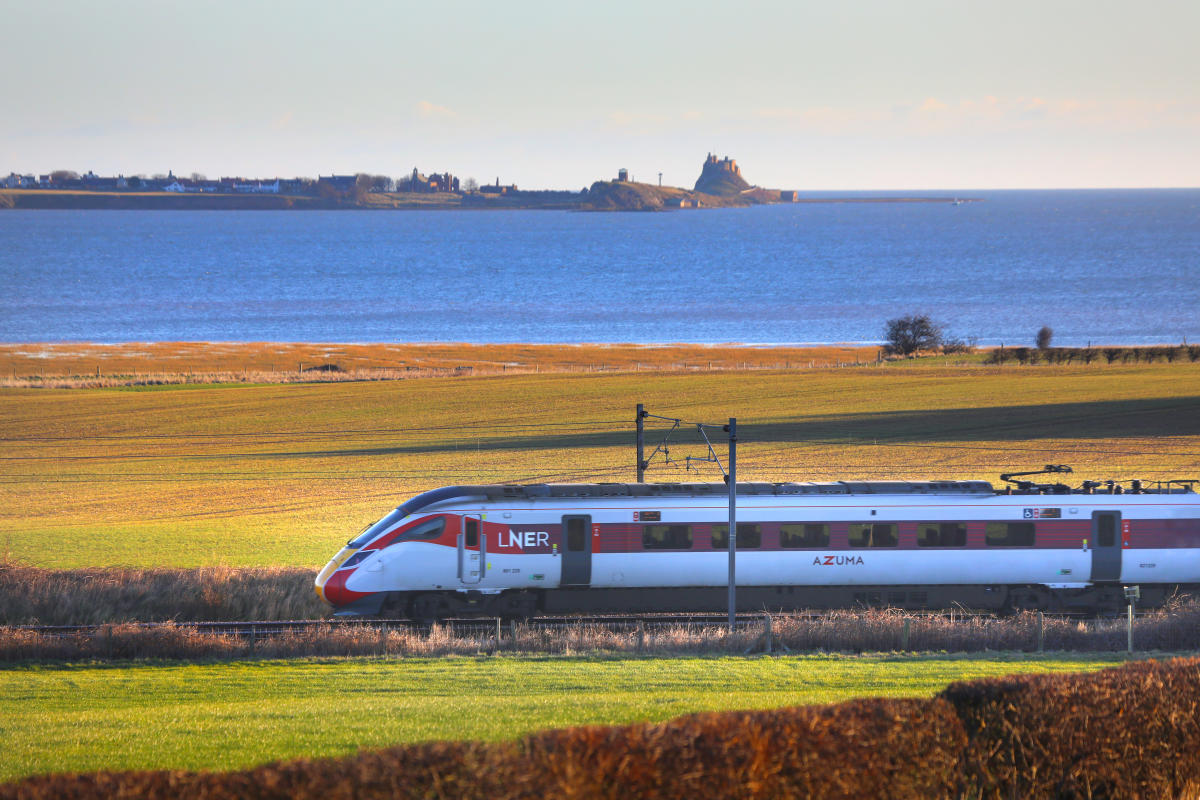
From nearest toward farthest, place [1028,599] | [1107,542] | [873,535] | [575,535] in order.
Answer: [575,535] < [873,535] < [1107,542] < [1028,599]

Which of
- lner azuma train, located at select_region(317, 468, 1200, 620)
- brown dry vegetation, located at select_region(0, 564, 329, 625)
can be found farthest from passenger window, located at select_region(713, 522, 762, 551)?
brown dry vegetation, located at select_region(0, 564, 329, 625)

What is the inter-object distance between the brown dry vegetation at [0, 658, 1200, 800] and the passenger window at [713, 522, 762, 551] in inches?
554

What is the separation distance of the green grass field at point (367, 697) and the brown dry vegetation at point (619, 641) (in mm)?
946

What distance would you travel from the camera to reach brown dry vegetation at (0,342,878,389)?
68812 millimetres

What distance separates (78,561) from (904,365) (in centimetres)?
5536

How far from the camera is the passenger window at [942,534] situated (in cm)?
2380

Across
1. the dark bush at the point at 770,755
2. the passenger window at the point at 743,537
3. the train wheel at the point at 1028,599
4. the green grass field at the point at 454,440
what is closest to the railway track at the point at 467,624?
the train wheel at the point at 1028,599

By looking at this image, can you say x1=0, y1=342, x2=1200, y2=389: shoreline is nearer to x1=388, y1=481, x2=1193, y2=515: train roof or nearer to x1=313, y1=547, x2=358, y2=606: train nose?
x1=388, y1=481, x2=1193, y2=515: train roof

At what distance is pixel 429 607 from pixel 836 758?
16.6 meters

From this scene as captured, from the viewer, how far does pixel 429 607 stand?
75.4 ft

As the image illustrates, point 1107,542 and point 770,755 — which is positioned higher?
point 770,755

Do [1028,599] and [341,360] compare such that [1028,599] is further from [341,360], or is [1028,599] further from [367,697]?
[341,360]

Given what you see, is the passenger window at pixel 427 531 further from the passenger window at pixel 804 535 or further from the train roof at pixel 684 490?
the passenger window at pixel 804 535

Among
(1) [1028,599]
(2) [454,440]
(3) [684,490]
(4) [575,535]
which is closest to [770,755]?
(4) [575,535]
